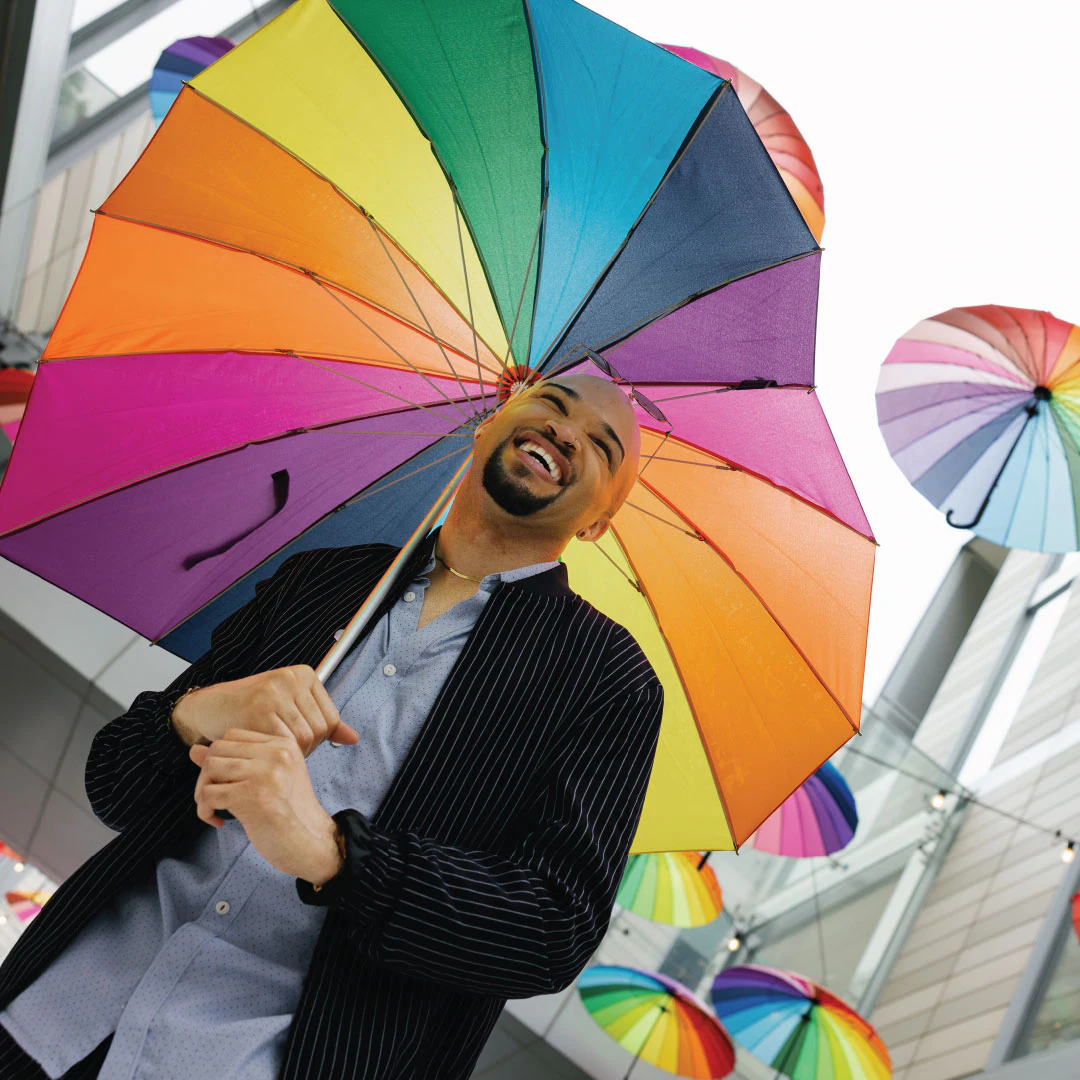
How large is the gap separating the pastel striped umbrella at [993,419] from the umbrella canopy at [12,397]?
5.55m

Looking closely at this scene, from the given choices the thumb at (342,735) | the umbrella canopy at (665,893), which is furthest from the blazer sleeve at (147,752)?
the umbrella canopy at (665,893)

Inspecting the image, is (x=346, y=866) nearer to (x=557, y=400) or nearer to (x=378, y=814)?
(x=378, y=814)

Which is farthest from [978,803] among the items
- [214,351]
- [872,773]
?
[214,351]

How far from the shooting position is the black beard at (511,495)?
63.6 inches

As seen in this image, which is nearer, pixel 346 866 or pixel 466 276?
pixel 346 866

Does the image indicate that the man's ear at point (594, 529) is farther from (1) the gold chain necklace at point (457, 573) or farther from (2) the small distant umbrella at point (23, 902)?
(2) the small distant umbrella at point (23, 902)

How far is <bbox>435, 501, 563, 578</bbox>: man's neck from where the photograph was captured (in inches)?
64.5

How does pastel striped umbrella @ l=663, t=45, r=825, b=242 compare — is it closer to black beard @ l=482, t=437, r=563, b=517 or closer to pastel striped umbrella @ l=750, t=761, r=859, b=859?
pastel striped umbrella @ l=750, t=761, r=859, b=859

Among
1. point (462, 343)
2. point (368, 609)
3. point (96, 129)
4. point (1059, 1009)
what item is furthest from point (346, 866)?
point (96, 129)

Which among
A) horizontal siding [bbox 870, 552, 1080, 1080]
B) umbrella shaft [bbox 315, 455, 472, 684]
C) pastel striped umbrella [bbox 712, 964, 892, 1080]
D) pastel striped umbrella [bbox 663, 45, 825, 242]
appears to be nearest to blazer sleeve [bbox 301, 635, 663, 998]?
umbrella shaft [bbox 315, 455, 472, 684]

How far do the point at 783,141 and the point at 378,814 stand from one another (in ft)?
19.0

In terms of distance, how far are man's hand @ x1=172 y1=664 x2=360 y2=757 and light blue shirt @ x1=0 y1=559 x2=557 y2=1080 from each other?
0.62 feet

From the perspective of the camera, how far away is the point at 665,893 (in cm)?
640

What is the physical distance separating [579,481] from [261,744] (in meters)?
0.70
